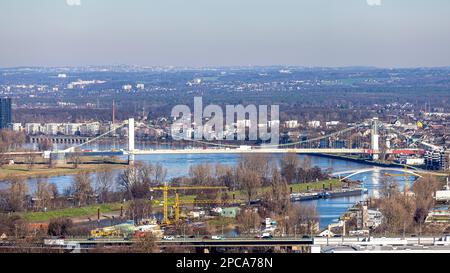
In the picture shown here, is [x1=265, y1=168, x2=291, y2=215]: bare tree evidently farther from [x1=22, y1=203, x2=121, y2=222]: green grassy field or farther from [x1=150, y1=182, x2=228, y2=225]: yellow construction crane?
[x1=22, y1=203, x2=121, y2=222]: green grassy field

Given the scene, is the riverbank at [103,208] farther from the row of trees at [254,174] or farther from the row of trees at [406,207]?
the row of trees at [406,207]

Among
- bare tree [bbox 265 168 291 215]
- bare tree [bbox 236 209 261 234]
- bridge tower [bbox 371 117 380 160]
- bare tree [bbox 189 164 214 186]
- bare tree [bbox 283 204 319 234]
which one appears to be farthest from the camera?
bridge tower [bbox 371 117 380 160]

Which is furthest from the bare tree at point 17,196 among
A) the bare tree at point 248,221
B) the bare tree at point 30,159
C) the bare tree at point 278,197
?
the bare tree at point 30,159

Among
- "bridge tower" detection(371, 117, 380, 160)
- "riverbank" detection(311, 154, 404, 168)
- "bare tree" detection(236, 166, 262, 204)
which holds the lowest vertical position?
"riverbank" detection(311, 154, 404, 168)

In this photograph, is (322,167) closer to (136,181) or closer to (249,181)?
(249,181)

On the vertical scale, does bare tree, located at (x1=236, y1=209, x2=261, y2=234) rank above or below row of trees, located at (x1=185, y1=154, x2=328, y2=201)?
above

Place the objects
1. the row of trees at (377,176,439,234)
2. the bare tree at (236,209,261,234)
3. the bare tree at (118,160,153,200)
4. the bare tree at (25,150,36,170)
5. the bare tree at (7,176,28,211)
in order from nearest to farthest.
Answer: the row of trees at (377,176,439,234), the bare tree at (236,209,261,234), the bare tree at (7,176,28,211), the bare tree at (118,160,153,200), the bare tree at (25,150,36,170)

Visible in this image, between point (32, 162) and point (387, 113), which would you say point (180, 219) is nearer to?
point (32, 162)

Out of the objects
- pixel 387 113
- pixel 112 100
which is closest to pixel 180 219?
pixel 387 113

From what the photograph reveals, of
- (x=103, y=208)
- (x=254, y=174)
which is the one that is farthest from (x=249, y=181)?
(x=103, y=208)

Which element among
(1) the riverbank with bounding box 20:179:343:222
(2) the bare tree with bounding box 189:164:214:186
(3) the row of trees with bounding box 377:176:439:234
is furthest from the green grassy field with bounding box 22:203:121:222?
(3) the row of trees with bounding box 377:176:439:234
